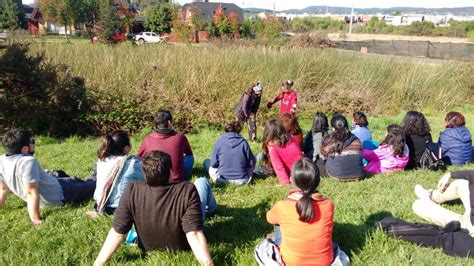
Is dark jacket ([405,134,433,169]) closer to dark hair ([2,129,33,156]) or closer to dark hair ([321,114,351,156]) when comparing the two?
dark hair ([321,114,351,156])

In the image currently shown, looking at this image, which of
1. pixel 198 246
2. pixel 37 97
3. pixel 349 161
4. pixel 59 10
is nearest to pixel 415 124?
pixel 349 161

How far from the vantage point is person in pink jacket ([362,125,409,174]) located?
588cm

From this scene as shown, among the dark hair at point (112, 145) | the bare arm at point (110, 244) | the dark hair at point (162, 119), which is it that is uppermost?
the dark hair at point (162, 119)

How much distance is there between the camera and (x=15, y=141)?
4359 millimetres

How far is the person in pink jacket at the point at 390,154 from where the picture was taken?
5.88 meters

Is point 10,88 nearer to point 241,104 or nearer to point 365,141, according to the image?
point 241,104

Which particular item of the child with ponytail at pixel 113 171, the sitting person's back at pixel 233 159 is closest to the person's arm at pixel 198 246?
the child with ponytail at pixel 113 171

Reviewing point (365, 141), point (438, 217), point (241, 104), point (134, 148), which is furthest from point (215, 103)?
point (438, 217)

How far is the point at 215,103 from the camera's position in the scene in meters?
10.5

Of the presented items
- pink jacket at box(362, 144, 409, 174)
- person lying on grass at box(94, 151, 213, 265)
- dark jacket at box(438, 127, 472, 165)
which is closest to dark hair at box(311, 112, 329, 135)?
pink jacket at box(362, 144, 409, 174)

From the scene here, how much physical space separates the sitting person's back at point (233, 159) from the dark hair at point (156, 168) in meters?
2.58

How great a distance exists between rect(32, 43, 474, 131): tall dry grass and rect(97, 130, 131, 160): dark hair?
5.58m

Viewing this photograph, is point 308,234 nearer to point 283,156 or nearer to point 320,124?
point 283,156

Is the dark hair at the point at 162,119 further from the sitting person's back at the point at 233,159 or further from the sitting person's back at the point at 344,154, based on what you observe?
the sitting person's back at the point at 344,154
